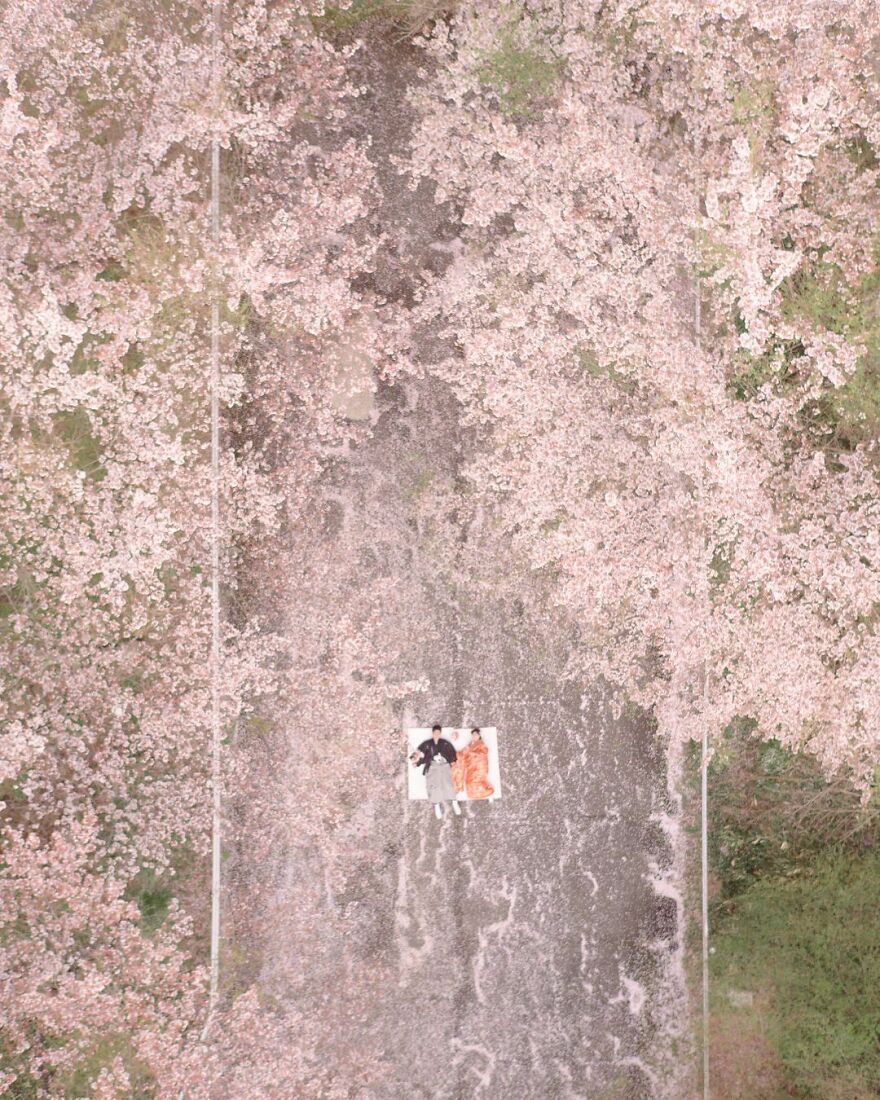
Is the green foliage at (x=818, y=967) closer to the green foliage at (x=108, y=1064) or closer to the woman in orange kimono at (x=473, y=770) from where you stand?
the woman in orange kimono at (x=473, y=770)

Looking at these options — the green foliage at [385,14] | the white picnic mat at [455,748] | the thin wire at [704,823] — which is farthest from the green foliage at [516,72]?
the white picnic mat at [455,748]

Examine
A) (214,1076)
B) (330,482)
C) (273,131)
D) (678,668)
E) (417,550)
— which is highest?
(273,131)

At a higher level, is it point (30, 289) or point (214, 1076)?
point (30, 289)

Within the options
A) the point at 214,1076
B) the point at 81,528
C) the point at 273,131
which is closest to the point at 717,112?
the point at 273,131

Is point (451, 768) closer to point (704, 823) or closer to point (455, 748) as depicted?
point (455, 748)

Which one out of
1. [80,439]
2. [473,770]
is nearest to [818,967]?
[473,770]

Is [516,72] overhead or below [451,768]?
overhead

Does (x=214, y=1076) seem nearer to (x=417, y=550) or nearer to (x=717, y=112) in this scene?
(x=417, y=550)
